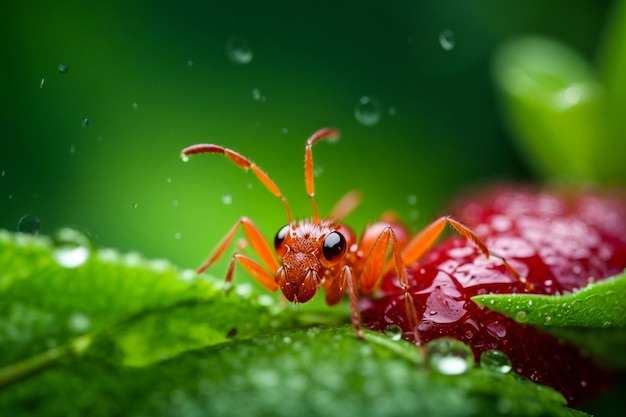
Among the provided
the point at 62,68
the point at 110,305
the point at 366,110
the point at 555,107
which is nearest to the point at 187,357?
the point at 110,305

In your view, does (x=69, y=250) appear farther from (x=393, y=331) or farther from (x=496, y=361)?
(x=496, y=361)

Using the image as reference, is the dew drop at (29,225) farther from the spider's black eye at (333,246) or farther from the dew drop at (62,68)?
the spider's black eye at (333,246)

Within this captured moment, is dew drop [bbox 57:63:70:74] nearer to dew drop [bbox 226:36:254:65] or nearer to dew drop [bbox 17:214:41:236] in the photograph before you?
dew drop [bbox 17:214:41:236]

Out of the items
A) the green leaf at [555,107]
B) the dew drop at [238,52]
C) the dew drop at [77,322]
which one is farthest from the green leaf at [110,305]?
the green leaf at [555,107]

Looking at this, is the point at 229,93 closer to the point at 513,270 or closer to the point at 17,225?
the point at 17,225

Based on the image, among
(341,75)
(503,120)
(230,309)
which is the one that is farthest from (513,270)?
(503,120)
